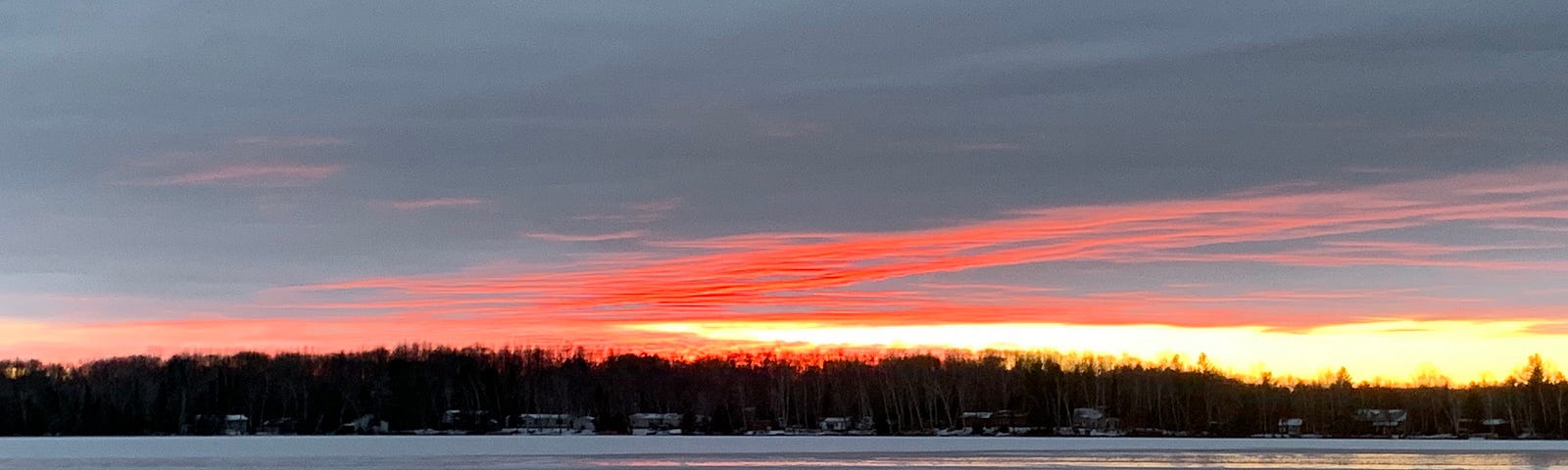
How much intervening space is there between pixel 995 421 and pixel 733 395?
48.1 feet

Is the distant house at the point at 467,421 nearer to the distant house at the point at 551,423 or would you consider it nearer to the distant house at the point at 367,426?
the distant house at the point at 551,423

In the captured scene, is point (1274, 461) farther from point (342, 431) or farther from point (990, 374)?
point (342, 431)

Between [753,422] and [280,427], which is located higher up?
[280,427]

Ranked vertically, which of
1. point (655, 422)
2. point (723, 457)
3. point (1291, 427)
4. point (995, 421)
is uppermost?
point (655, 422)

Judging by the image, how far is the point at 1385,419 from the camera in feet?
293

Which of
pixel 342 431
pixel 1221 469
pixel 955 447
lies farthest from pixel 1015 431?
pixel 1221 469

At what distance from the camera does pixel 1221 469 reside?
138 ft

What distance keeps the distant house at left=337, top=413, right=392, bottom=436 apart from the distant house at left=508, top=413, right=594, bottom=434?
6.86 metres

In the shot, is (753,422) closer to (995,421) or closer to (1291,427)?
(995,421)

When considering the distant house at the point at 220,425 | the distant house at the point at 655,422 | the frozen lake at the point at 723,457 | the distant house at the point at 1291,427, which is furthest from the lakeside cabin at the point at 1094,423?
the distant house at the point at 220,425

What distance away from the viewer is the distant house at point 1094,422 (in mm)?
86125

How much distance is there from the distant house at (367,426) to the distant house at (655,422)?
1268cm

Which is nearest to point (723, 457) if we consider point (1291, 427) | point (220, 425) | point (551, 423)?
point (551, 423)

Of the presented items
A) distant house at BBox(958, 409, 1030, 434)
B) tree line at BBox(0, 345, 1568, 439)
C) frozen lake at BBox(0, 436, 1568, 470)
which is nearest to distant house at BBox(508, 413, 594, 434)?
tree line at BBox(0, 345, 1568, 439)
